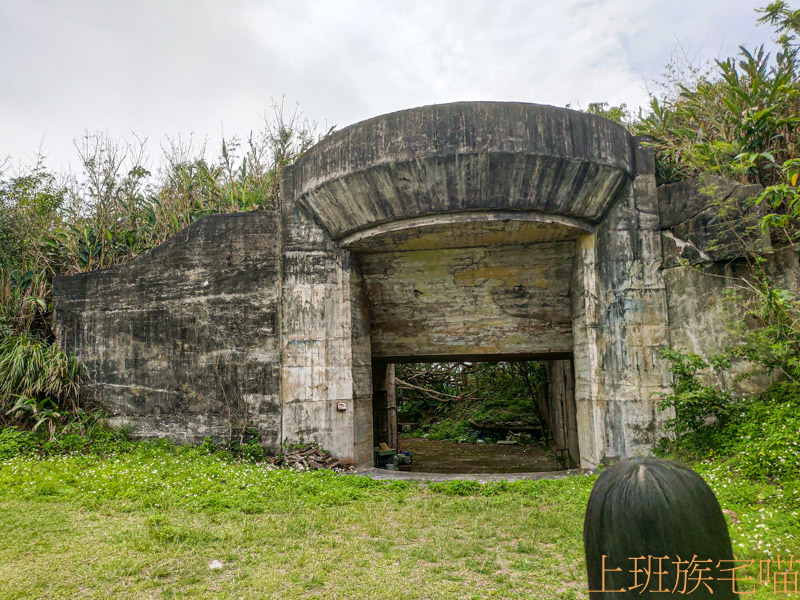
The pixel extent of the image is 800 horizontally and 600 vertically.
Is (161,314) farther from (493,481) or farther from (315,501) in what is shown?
(493,481)

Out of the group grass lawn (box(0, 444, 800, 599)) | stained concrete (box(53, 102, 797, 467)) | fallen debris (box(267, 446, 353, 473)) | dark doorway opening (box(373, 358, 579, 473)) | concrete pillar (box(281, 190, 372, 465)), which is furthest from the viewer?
dark doorway opening (box(373, 358, 579, 473))

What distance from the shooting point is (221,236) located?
26.0 ft

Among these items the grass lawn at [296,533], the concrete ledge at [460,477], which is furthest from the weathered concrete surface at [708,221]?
the concrete ledge at [460,477]

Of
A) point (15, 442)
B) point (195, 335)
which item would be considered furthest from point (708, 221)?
point (15, 442)

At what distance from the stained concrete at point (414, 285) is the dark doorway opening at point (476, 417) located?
87.2 inches

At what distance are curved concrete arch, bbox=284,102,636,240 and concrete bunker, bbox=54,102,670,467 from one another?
0.08 ft

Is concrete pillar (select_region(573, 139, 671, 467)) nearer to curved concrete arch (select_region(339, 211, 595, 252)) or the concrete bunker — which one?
the concrete bunker

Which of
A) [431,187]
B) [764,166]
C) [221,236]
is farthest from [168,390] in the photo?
[764,166]

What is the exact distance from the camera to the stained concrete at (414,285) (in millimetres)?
6551

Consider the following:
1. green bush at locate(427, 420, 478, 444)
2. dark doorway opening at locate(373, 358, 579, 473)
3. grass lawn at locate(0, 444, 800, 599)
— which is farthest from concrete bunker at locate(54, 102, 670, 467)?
green bush at locate(427, 420, 478, 444)

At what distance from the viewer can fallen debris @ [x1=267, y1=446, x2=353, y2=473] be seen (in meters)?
7.03

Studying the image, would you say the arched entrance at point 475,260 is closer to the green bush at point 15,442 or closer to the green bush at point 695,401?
the green bush at point 695,401

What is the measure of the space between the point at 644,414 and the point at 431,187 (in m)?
3.92

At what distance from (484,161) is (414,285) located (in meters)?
2.40
